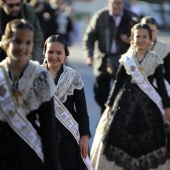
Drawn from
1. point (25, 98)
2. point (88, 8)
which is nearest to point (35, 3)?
point (25, 98)

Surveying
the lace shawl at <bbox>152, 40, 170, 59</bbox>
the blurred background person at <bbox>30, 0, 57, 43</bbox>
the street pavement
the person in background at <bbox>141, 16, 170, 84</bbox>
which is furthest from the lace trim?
the blurred background person at <bbox>30, 0, 57, 43</bbox>

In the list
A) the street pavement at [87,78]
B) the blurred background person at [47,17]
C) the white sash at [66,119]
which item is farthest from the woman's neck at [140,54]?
the blurred background person at [47,17]

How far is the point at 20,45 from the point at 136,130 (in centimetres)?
345

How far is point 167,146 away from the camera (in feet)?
25.2

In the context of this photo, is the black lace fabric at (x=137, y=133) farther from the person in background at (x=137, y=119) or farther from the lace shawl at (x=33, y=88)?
the lace shawl at (x=33, y=88)

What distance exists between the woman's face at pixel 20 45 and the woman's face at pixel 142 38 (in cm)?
314

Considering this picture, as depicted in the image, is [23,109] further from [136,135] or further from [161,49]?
[161,49]

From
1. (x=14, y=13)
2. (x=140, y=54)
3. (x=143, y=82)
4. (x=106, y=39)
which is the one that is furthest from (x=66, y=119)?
(x=106, y=39)

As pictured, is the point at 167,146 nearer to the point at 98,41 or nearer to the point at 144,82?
the point at 144,82

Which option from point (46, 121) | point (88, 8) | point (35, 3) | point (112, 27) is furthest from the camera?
point (88, 8)

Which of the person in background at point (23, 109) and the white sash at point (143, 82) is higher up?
the person in background at point (23, 109)

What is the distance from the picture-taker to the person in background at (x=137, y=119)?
7555 millimetres

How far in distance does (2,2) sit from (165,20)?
89.3 ft

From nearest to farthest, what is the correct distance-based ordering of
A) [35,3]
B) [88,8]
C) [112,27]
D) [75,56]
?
1. [112,27]
2. [35,3]
3. [75,56]
4. [88,8]
